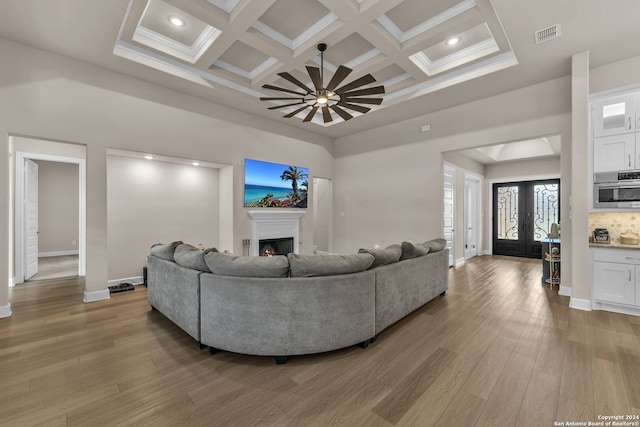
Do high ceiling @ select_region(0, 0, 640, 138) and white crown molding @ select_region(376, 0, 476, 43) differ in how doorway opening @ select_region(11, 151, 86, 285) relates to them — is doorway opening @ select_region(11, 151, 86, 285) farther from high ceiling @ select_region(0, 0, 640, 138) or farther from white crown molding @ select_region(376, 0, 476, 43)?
white crown molding @ select_region(376, 0, 476, 43)

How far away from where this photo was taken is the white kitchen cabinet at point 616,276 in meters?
3.36

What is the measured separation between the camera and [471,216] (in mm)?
7930

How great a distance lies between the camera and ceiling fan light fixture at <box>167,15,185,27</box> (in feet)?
11.1

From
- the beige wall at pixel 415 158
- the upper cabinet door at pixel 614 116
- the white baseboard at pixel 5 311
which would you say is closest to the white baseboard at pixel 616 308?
the upper cabinet door at pixel 614 116

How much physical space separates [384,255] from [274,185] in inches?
150

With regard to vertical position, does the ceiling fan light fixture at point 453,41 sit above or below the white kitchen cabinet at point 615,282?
above

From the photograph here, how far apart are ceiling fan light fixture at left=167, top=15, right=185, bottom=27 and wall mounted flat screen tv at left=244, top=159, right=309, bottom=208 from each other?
255cm

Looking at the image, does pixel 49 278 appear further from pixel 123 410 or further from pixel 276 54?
pixel 276 54

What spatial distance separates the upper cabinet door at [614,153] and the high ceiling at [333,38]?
110 centimetres

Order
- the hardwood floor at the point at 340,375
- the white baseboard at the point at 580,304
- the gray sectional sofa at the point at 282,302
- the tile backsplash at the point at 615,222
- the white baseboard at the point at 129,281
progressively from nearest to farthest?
the hardwood floor at the point at 340,375 → the gray sectional sofa at the point at 282,302 → the white baseboard at the point at 580,304 → the tile backsplash at the point at 615,222 → the white baseboard at the point at 129,281

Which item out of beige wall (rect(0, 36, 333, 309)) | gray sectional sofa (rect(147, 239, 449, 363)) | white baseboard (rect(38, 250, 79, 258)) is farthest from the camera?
white baseboard (rect(38, 250, 79, 258))

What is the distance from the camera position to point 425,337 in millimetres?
2826

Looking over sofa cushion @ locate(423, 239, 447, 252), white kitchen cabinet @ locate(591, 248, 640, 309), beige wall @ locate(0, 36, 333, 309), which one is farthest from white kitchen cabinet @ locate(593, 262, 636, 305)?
beige wall @ locate(0, 36, 333, 309)

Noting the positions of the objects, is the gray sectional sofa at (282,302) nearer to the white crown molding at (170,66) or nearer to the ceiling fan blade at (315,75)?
the ceiling fan blade at (315,75)
